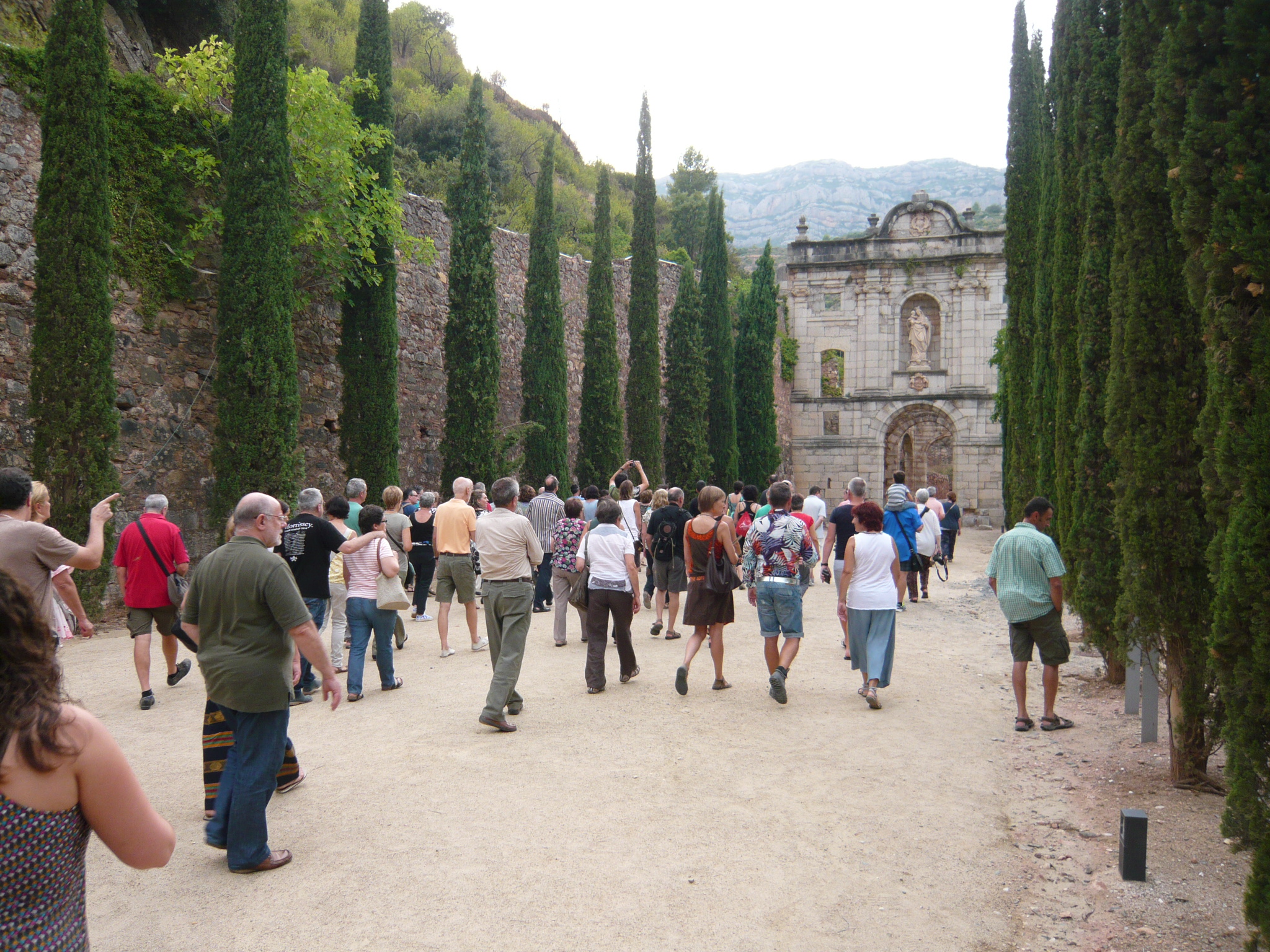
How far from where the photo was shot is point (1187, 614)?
4.80 metres

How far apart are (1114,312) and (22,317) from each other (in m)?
10.9

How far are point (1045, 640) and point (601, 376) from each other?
15.9 metres

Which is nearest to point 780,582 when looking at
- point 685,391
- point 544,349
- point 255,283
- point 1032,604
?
point 1032,604

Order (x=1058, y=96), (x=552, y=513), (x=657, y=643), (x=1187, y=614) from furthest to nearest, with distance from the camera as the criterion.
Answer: (x=552, y=513)
(x=657, y=643)
(x=1058, y=96)
(x=1187, y=614)

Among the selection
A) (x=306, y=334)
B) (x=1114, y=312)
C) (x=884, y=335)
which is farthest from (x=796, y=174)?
(x=1114, y=312)

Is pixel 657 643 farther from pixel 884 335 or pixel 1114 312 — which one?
pixel 884 335

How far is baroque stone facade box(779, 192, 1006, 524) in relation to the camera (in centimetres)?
3161

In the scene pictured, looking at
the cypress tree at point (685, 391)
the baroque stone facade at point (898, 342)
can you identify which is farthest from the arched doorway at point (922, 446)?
the cypress tree at point (685, 391)

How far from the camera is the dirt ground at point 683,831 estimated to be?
3512mm

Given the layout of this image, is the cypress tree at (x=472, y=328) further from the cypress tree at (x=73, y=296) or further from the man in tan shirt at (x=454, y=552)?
the man in tan shirt at (x=454, y=552)

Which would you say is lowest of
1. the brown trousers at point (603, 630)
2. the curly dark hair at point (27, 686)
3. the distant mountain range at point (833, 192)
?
the brown trousers at point (603, 630)

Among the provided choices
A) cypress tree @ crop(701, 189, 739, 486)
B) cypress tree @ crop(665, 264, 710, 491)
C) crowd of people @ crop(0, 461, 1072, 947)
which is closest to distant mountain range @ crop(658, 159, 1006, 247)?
cypress tree @ crop(701, 189, 739, 486)

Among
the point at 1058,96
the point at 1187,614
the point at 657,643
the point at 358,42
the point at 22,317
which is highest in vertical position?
the point at 358,42

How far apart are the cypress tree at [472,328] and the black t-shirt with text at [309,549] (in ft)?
31.4
